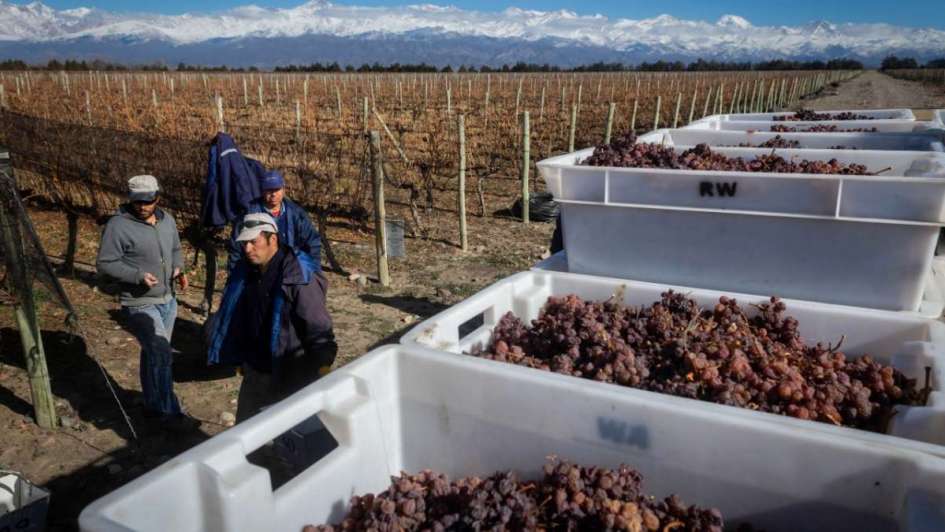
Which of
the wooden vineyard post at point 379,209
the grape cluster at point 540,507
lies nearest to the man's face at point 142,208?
the wooden vineyard post at point 379,209

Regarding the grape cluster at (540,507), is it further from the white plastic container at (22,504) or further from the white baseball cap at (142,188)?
the white baseball cap at (142,188)

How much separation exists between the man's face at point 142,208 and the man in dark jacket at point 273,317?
1.15 metres

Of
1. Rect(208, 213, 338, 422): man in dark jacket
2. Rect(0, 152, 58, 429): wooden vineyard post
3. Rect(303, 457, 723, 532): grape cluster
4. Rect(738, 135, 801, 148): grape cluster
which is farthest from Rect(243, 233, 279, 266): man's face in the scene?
Rect(738, 135, 801, 148): grape cluster

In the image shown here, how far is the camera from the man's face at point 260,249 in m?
3.44

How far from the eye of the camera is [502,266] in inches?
342

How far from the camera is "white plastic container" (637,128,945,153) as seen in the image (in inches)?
157

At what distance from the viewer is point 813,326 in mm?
2215

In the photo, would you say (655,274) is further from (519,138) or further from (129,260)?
(519,138)

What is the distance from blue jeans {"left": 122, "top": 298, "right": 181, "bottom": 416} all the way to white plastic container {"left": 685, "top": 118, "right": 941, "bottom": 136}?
13.3ft

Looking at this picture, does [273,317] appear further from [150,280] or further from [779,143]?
[779,143]

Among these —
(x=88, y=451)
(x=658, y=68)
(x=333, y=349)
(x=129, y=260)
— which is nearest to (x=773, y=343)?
(x=333, y=349)

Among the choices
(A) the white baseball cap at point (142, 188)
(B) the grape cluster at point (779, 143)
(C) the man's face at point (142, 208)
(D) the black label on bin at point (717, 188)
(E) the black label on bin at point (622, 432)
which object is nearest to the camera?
(E) the black label on bin at point (622, 432)

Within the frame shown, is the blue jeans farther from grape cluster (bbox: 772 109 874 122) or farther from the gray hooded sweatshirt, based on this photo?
grape cluster (bbox: 772 109 874 122)

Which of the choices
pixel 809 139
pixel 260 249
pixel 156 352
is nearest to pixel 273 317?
pixel 260 249
